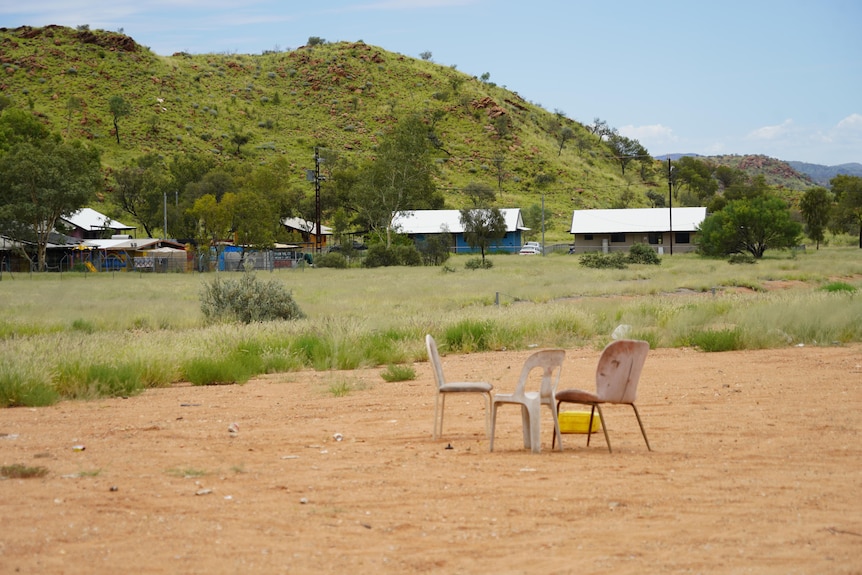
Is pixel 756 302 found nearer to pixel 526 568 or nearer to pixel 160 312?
pixel 160 312

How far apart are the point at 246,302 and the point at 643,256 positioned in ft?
150

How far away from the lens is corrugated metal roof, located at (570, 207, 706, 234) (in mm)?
84250

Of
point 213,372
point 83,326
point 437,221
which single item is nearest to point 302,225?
point 437,221

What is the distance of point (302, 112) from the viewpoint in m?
126

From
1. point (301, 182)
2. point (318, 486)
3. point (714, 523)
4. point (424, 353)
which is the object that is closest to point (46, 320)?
point (424, 353)

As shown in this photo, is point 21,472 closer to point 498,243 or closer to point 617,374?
→ point 617,374

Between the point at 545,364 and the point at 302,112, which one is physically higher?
the point at 302,112

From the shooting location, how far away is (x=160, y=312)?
28.5m

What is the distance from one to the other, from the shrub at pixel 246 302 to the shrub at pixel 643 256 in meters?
42.6

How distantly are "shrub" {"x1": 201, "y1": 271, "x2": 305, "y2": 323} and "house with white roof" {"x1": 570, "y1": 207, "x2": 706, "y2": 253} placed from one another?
61.0 m

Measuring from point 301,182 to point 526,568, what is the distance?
9885 centimetres

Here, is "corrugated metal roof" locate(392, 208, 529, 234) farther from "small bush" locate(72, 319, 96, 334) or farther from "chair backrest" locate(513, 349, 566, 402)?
"chair backrest" locate(513, 349, 566, 402)

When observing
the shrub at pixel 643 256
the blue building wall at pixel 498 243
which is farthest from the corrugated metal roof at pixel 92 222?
the shrub at pixel 643 256

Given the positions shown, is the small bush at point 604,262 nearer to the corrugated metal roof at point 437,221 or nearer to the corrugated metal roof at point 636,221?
the corrugated metal roof at point 636,221
